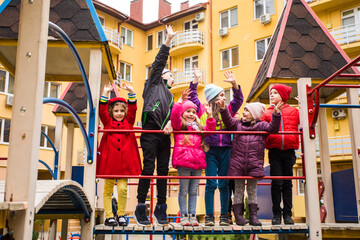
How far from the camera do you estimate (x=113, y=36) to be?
28.7 metres

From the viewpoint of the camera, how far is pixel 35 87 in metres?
2.47

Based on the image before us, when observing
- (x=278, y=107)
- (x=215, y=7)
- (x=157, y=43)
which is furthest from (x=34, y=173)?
(x=157, y=43)

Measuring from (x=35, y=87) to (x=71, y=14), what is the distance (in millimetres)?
3606

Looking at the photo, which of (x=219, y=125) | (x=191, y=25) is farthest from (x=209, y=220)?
(x=191, y=25)

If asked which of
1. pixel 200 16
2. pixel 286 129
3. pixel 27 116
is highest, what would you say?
pixel 200 16

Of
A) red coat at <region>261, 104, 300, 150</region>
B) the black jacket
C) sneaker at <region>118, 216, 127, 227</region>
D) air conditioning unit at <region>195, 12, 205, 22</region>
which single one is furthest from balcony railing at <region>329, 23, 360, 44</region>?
Result: sneaker at <region>118, 216, 127, 227</region>

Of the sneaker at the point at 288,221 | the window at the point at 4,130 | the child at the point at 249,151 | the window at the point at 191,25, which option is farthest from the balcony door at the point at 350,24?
the window at the point at 4,130

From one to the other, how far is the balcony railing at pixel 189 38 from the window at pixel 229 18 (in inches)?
64.9

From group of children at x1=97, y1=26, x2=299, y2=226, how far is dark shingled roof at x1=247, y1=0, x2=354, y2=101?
4.08ft

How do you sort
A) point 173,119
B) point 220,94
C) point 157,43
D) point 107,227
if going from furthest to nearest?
1. point 157,43
2. point 220,94
3. point 173,119
4. point 107,227

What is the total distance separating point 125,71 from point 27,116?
28658mm

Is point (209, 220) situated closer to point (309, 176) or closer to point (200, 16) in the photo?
point (309, 176)

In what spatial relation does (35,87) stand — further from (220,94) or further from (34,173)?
(220,94)

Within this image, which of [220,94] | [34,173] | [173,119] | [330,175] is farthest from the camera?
[330,175]
